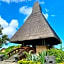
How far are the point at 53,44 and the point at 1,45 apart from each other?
8351 mm

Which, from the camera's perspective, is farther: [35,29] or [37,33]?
[35,29]

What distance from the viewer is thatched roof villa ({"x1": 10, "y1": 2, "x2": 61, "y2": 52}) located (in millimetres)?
20516

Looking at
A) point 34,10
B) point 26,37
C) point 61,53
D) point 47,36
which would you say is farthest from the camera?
point 34,10

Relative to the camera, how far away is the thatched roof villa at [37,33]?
67.3 feet

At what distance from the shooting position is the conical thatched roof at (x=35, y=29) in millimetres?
20444

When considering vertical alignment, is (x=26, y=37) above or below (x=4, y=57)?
above

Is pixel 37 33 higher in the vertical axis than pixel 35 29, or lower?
lower

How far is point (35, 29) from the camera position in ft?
71.0

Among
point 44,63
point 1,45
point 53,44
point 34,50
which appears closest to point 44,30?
point 34,50

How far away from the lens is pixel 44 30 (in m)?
20.8

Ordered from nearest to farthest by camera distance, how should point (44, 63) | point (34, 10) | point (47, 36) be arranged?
1. point (44, 63)
2. point (47, 36)
3. point (34, 10)

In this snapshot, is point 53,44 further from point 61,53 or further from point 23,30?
point 61,53

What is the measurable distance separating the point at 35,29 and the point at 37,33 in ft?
2.82

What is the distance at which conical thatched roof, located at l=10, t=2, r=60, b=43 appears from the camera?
20444 mm
